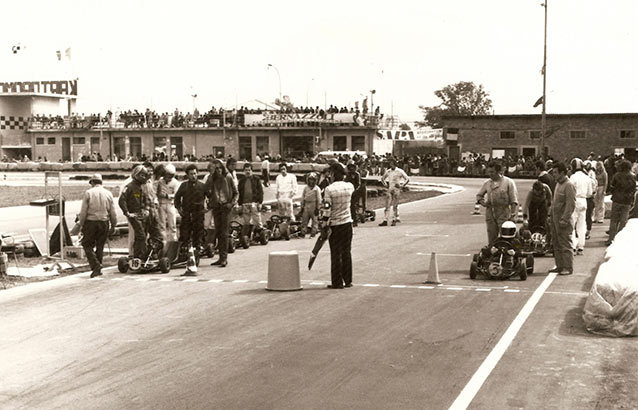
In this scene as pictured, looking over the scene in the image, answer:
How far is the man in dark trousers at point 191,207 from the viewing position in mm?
15000

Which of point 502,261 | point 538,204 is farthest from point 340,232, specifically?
point 538,204

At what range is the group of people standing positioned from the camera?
13828mm

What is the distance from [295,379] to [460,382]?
1445 millimetres

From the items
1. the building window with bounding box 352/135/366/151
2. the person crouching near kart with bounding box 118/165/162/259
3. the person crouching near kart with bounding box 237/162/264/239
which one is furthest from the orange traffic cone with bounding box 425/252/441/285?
the building window with bounding box 352/135/366/151

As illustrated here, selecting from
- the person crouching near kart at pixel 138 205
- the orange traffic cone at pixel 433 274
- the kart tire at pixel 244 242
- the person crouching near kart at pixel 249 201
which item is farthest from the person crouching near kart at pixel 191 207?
the orange traffic cone at pixel 433 274

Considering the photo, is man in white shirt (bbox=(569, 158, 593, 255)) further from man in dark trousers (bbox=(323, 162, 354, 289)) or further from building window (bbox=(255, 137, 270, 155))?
building window (bbox=(255, 137, 270, 155))

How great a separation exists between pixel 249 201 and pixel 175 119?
63660 millimetres

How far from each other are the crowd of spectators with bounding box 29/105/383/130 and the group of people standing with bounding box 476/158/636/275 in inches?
2183

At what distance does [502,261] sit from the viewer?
43.6ft

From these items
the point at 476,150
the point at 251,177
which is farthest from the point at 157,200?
the point at 476,150

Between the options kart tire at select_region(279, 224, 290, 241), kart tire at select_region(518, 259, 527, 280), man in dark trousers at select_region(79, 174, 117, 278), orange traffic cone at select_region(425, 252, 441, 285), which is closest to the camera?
orange traffic cone at select_region(425, 252, 441, 285)

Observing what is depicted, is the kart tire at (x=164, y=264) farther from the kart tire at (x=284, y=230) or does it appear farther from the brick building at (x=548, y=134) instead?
the brick building at (x=548, y=134)

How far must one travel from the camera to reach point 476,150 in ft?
246

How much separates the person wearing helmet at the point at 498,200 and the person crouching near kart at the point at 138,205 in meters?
5.80
